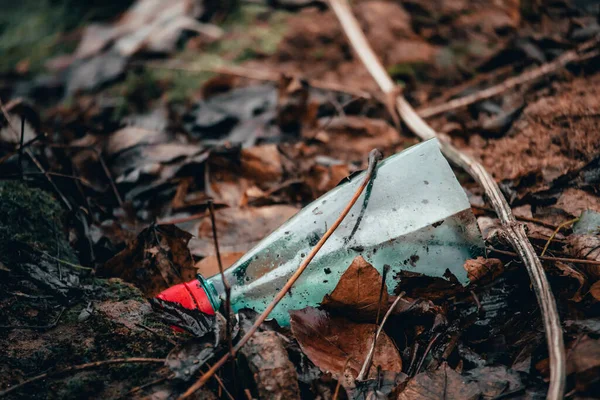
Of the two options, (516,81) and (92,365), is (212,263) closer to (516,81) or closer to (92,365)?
(92,365)

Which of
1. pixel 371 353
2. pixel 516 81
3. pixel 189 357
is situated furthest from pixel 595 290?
pixel 516 81

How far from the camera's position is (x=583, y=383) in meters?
0.86

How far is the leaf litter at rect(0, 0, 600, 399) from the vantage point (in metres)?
1.04

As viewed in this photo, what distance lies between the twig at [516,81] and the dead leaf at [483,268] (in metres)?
1.16

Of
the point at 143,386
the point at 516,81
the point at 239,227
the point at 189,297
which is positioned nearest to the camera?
the point at 143,386

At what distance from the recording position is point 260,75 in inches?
98.9

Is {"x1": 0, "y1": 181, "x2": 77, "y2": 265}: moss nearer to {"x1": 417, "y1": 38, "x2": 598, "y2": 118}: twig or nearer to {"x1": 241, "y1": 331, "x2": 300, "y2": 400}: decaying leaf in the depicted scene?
{"x1": 241, "y1": 331, "x2": 300, "y2": 400}: decaying leaf

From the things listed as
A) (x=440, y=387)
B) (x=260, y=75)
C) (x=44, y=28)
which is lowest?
(x=440, y=387)

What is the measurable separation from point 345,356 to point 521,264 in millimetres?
550

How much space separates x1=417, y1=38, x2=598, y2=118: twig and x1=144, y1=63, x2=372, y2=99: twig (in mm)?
377

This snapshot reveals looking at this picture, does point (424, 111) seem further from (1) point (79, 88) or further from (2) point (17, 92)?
(2) point (17, 92)

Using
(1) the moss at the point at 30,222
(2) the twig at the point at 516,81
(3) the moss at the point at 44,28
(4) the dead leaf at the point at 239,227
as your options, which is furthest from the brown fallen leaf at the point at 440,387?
(3) the moss at the point at 44,28

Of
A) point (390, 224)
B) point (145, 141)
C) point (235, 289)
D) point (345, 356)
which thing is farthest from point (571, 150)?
point (145, 141)

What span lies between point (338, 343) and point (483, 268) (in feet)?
1.48
